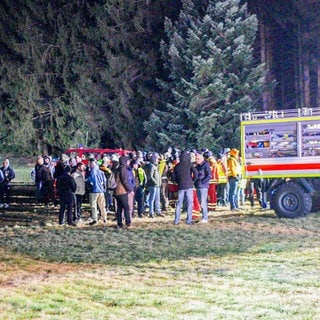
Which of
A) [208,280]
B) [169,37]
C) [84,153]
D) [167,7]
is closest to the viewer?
[208,280]

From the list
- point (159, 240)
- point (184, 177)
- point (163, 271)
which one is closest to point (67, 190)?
point (184, 177)

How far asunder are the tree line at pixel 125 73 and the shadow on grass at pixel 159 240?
17.3 m

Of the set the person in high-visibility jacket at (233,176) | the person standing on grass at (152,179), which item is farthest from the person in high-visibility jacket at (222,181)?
the person standing on grass at (152,179)

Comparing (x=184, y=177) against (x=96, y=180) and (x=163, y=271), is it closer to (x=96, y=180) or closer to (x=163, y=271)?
(x=96, y=180)

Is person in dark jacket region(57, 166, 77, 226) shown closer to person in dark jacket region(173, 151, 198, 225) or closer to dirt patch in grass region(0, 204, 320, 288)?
dirt patch in grass region(0, 204, 320, 288)

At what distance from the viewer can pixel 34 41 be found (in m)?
42.4

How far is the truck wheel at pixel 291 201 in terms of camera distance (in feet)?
59.1

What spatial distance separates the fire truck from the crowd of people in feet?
2.80

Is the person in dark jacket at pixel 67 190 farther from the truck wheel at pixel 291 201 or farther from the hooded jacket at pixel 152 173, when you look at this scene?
the truck wheel at pixel 291 201

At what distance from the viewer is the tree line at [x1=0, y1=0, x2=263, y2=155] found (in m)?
34.4

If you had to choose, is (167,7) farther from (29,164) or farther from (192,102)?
(29,164)

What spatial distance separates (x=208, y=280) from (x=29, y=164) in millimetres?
37372

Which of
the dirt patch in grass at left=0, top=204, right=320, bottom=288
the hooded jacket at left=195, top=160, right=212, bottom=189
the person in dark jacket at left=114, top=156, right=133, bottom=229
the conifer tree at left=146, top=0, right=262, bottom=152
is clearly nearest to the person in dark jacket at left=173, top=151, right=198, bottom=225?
the hooded jacket at left=195, top=160, right=212, bottom=189

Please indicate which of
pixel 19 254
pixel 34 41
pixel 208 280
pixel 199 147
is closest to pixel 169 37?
pixel 199 147
